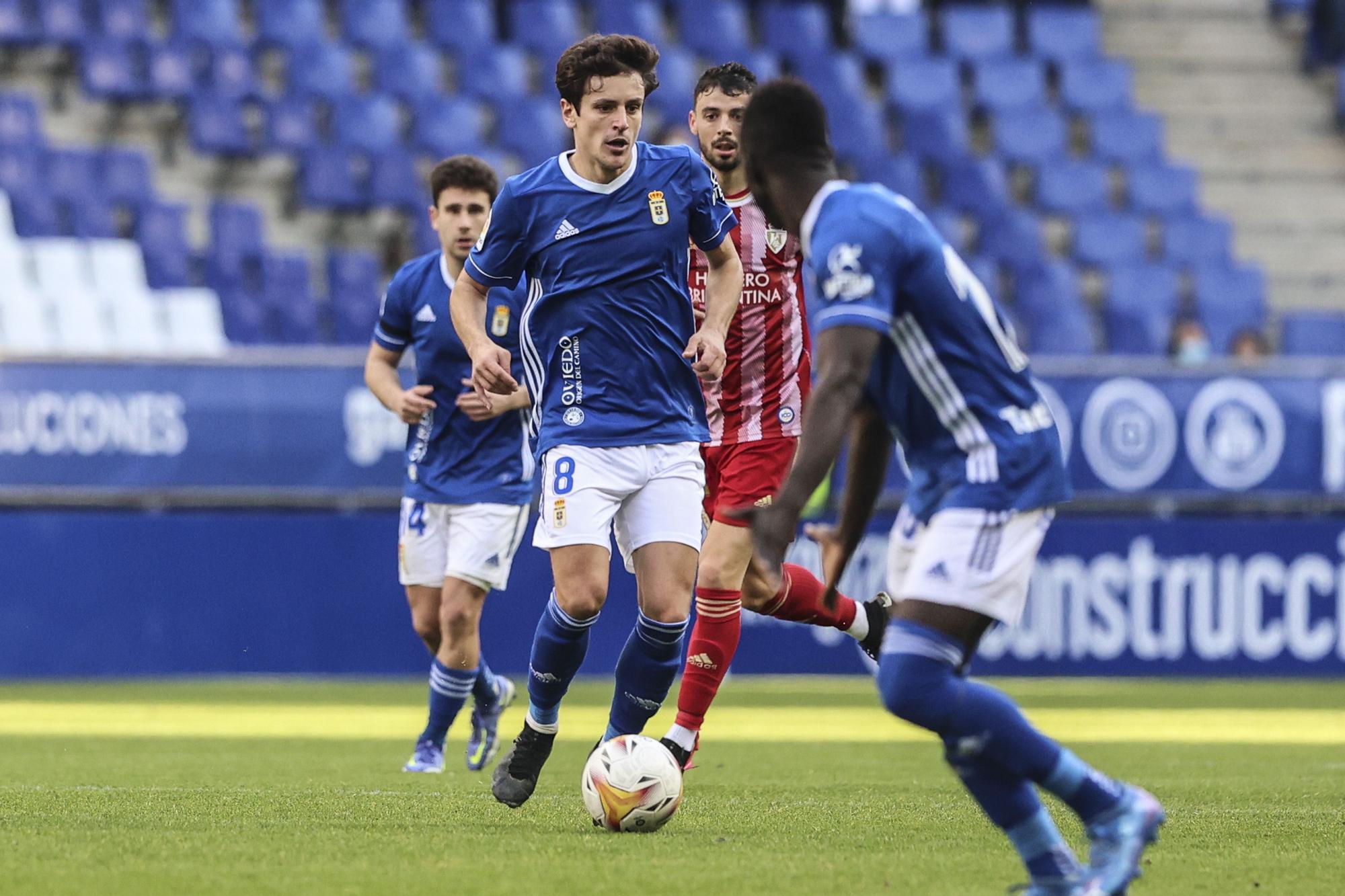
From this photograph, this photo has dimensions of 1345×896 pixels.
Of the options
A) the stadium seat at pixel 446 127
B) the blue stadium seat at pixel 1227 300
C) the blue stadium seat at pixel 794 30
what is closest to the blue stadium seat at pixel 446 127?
the stadium seat at pixel 446 127

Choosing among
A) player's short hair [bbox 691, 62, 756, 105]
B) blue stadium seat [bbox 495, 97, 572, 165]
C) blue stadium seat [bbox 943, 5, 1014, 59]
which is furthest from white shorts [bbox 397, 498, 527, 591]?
blue stadium seat [bbox 943, 5, 1014, 59]

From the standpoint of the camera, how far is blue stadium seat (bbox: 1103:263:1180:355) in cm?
1919

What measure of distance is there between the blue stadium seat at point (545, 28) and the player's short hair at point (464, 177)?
12131 millimetres

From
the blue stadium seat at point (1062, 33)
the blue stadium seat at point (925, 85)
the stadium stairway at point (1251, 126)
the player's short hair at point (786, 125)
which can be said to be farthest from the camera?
the blue stadium seat at point (1062, 33)

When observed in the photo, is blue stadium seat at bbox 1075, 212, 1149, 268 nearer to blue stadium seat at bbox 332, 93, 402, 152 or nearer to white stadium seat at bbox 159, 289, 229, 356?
blue stadium seat at bbox 332, 93, 402, 152

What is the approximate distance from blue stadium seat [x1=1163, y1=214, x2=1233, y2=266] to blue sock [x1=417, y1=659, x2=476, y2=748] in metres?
14.1

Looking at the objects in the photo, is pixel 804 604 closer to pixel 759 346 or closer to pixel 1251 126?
pixel 759 346

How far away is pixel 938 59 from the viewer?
2122 centimetres

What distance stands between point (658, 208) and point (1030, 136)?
601 inches

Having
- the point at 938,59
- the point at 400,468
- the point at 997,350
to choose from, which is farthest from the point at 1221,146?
the point at 997,350

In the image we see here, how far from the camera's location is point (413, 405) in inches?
321

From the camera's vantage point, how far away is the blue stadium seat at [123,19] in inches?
718

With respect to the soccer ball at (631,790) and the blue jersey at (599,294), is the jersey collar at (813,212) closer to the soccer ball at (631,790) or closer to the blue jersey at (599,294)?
the blue jersey at (599,294)

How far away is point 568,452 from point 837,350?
6.70 feet
